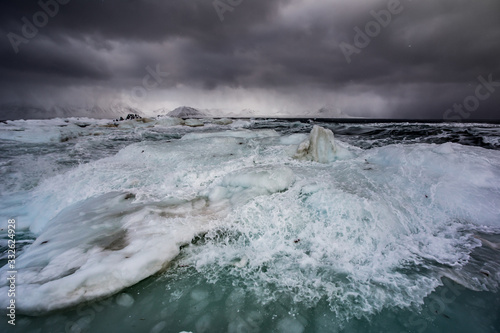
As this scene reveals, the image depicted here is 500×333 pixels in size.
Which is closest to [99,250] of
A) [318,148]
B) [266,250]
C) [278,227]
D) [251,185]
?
[266,250]

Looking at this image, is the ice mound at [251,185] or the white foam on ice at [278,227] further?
the ice mound at [251,185]

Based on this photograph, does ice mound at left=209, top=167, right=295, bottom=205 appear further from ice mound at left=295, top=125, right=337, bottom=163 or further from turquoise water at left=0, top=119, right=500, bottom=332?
ice mound at left=295, top=125, right=337, bottom=163

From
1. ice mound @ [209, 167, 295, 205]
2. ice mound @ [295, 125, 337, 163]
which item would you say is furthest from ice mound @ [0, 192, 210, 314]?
ice mound @ [295, 125, 337, 163]

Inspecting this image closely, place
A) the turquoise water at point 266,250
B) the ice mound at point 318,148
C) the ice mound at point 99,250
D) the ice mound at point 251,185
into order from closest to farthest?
the turquoise water at point 266,250 < the ice mound at point 99,250 < the ice mound at point 251,185 < the ice mound at point 318,148

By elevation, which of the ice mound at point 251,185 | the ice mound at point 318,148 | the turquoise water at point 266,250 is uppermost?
the ice mound at point 318,148

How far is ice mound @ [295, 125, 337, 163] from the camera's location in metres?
7.23

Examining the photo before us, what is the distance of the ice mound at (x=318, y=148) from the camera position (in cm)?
723

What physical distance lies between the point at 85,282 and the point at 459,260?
14.0ft

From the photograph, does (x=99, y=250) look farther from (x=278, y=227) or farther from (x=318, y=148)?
(x=318, y=148)

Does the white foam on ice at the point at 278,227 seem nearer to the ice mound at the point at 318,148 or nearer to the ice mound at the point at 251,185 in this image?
the ice mound at the point at 251,185

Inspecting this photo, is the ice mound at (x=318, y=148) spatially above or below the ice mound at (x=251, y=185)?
above

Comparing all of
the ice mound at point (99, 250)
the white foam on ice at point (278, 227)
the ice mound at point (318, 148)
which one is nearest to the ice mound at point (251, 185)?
the white foam on ice at point (278, 227)

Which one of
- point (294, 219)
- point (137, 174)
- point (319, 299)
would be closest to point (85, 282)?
point (319, 299)

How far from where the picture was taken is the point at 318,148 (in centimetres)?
730
